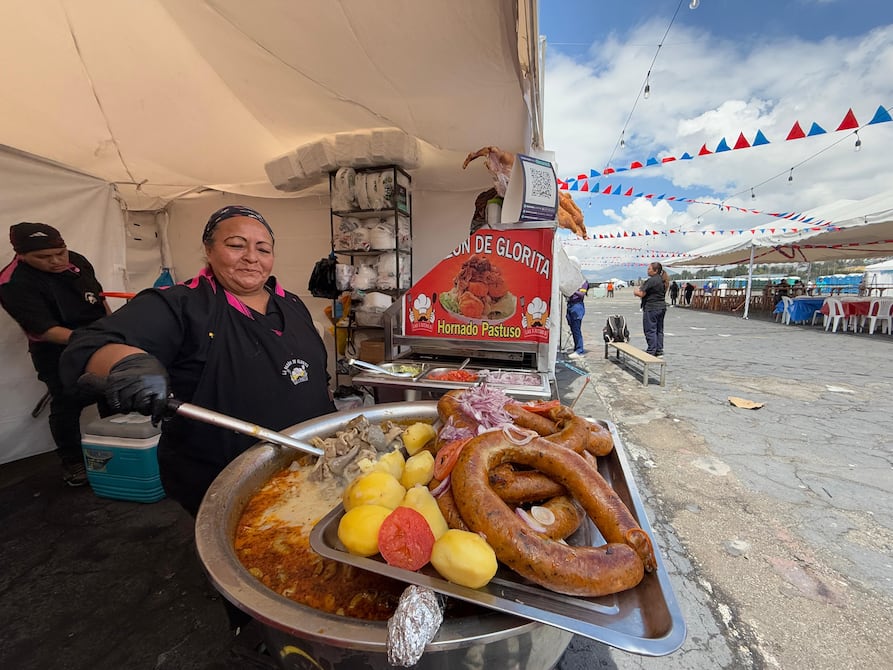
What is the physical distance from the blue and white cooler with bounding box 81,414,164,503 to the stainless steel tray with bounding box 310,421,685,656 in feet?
10.6

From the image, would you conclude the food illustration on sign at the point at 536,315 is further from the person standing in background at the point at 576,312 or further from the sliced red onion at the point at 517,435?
the person standing in background at the point at 576,312

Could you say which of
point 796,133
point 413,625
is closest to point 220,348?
point 413,625

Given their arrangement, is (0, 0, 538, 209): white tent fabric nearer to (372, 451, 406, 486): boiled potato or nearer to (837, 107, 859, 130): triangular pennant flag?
(372, 451, 406, 486): boiled potato

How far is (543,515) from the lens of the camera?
37.0 inches

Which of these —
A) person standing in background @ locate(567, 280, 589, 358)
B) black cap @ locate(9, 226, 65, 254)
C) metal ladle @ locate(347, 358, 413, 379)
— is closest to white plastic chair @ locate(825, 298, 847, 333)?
person standing in background @ locate(567, 280, 589, 358)

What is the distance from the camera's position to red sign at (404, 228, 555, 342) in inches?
126

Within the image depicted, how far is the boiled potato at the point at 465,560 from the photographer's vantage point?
0.76 m

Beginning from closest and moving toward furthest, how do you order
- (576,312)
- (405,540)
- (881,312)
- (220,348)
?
(405,540) → (220,348) → (576,312) → (881,312)

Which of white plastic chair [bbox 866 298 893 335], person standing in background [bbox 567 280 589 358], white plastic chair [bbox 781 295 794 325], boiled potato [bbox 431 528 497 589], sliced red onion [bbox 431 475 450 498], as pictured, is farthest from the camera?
white plastic chair [bbox 781 295 794 325]

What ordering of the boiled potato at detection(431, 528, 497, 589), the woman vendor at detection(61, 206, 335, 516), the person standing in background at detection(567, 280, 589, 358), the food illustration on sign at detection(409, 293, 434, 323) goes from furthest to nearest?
the person standing in background at detection(567, 280, 589, 358) → the food illustration on sign at detection(409, 293, 434, 323) → the woman vendor at detection(61, 206, 335, 516) → the boiled potato at detection(431, 528, 497, 589)

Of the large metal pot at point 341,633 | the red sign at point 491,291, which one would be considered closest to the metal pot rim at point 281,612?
the large metal pot at point 341,633

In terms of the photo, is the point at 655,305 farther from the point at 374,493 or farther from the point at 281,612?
the point at 281,612

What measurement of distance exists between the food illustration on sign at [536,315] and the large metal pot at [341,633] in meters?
2.44

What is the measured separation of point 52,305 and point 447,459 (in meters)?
4.61
